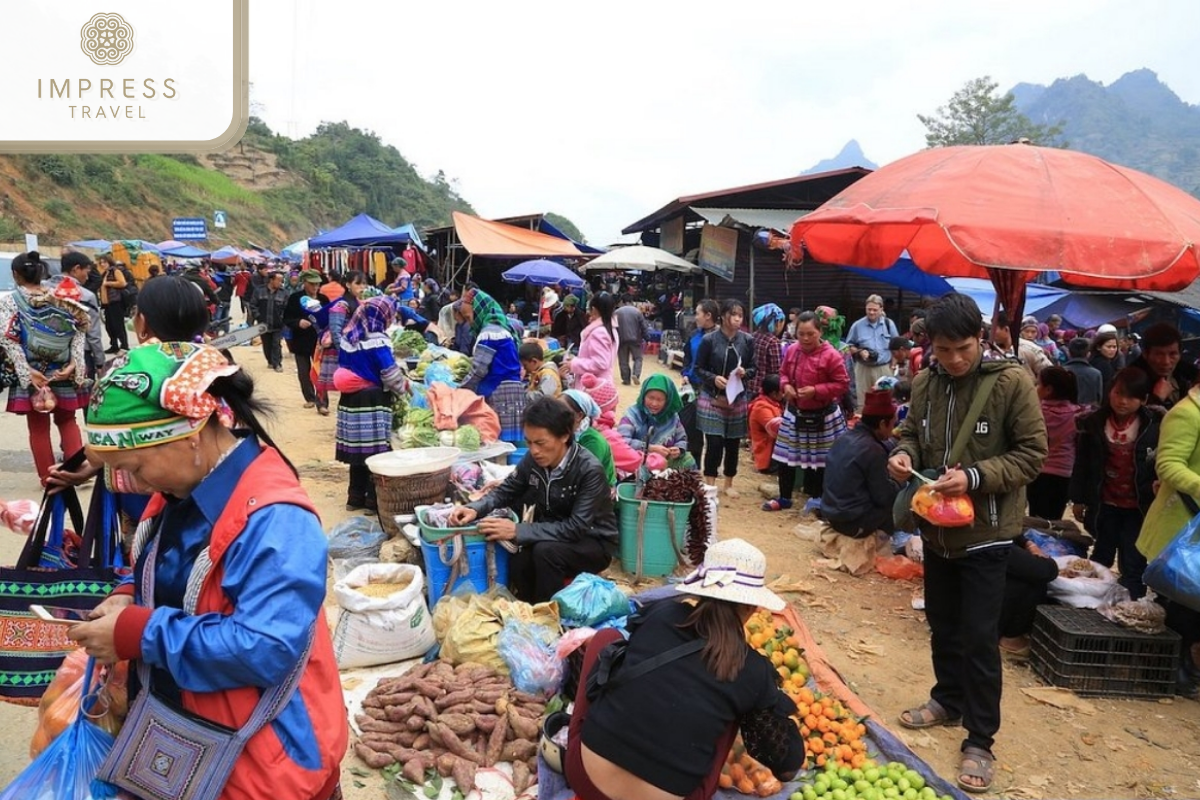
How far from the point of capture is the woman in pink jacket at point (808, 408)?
22.1 ft

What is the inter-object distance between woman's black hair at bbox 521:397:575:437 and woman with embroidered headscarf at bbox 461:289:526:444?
2.82 m

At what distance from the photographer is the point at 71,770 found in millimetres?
1667

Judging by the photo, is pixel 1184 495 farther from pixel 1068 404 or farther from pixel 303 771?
pixel 303 771

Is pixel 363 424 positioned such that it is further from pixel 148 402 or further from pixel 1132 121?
pixel 1132 121

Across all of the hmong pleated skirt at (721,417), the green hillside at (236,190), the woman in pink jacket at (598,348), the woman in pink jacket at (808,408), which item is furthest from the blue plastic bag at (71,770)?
the green hillside at (236,190)

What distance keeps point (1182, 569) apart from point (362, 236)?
2007cm

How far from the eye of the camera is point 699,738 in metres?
2.24

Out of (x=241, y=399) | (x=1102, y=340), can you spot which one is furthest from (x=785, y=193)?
(x=241, y=399)

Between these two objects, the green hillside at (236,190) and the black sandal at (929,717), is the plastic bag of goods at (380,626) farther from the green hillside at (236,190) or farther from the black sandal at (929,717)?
the green hillside at (236,190)

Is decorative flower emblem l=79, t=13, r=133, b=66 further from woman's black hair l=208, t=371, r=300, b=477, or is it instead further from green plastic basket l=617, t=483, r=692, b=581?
green plastic basket l=617, t=483, r=692, b=581

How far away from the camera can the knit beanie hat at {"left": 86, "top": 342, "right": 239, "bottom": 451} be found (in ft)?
4.91

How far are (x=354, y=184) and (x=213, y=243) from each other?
2236cm

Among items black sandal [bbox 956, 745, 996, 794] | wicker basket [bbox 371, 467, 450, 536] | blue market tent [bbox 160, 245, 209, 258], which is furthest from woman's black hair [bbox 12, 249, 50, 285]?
blue market tent [bbox 160, 245, 209, 258]

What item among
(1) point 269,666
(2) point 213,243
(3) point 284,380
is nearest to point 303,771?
(1) point 269,666
